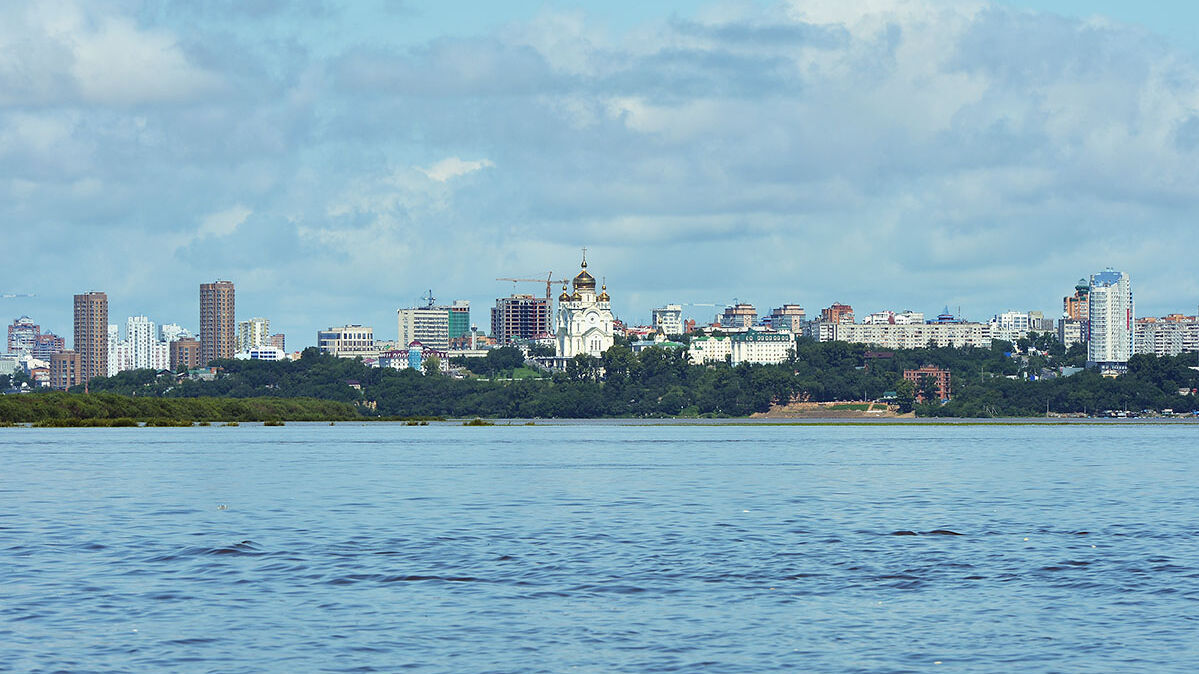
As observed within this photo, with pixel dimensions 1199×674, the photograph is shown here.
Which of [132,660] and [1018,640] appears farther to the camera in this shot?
[1018,640]

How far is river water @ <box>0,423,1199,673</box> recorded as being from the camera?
2544cm

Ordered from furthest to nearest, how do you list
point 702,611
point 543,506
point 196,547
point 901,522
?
point 543,506 → point 901,522 → point 196,547 → point 702,611

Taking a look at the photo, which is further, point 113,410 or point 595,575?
point 113,410

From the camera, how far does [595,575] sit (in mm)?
34406

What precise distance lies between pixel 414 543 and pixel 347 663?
16.5 meters

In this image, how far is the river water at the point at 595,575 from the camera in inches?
1001

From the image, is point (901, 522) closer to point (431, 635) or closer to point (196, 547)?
point (196, 547)

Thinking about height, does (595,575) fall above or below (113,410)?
below

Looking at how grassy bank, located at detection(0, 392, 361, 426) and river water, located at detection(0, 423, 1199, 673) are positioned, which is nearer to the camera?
river water, located at detection(0, 423, 1199, 673)

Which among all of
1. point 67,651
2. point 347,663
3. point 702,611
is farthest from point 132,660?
point 702,611

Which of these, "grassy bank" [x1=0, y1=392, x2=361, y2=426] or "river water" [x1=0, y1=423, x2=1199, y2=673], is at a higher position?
"grassy bank" [x1=0, y1=392, x2=361, y2=426]

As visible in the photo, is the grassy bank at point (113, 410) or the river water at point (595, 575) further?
the grassy bank at point (113, 410)

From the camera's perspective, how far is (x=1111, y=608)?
1171 inches

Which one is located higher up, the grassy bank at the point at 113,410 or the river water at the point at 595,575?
the grassy bank at the point at 113,410
